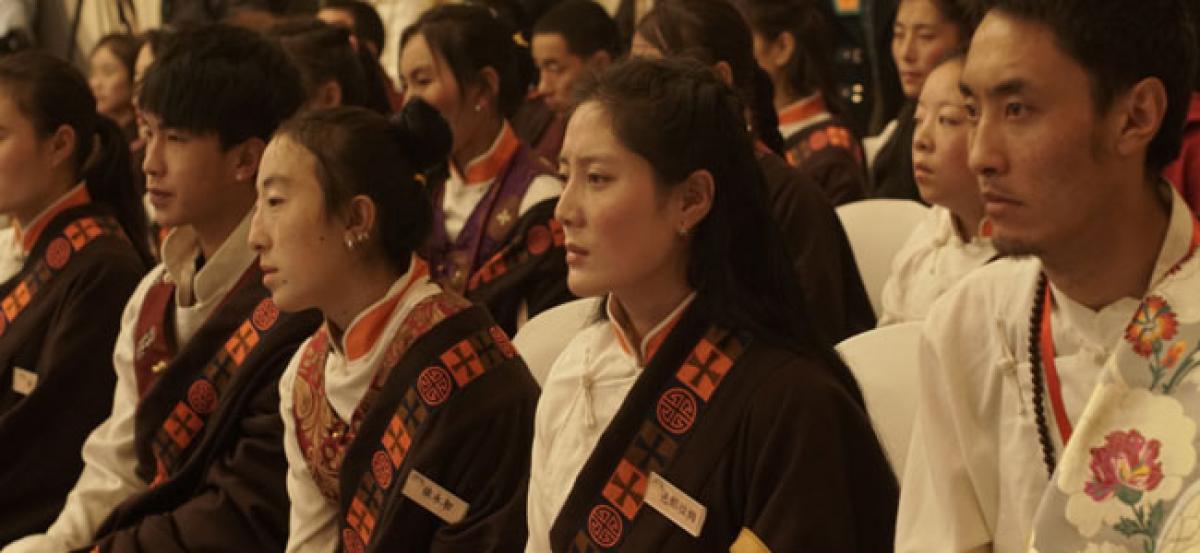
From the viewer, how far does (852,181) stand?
3750 mm

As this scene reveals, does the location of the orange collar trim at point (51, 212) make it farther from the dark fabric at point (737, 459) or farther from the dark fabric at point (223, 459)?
the dark fabric at point (737, 459)

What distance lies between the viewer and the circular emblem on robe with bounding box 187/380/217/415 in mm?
2713

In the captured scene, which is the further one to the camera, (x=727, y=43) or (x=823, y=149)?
(x=823, y=149)

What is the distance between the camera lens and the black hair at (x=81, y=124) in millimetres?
3238

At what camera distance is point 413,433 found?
7.46 feet

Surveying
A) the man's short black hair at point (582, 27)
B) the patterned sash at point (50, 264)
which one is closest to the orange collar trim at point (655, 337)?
the patterned sash at point (50, 264)

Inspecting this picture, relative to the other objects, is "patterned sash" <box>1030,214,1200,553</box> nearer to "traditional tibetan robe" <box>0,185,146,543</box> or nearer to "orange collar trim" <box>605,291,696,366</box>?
"orange collar trim" <box>605,291,696,366</box>

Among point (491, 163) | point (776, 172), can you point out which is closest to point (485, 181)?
point (491, 163)

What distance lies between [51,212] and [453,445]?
4.36 feet

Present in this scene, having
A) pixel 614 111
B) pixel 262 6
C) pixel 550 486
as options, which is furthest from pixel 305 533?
pixel 262 6

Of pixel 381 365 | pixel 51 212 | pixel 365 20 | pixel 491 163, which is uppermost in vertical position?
pixel 381 365

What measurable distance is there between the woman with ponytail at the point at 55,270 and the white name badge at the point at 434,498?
1068 mm

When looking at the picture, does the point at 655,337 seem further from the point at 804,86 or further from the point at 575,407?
the point at 804,86

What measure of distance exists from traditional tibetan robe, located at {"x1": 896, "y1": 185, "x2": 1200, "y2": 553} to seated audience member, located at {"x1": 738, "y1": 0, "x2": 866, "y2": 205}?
2064 mm
